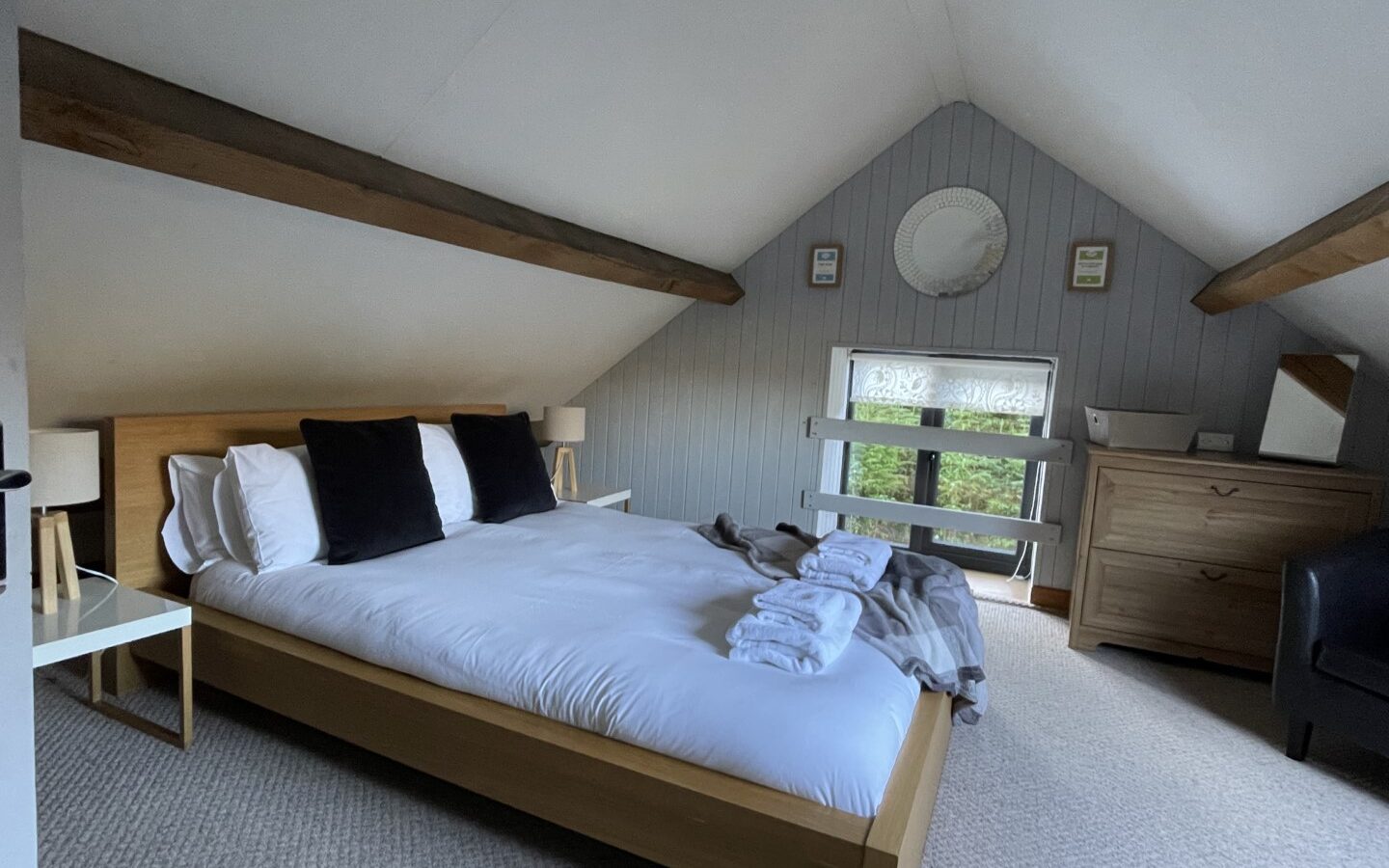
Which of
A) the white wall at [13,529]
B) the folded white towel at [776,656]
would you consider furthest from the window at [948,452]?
the white wall at [13,529]

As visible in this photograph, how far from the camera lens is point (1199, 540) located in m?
2.99

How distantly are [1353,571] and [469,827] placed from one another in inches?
109

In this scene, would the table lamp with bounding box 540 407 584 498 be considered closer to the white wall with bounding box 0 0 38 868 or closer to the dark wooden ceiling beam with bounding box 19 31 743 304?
the dark wooden ceiling beam with bounding box 19 31 743 304

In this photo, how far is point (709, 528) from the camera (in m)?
3.04

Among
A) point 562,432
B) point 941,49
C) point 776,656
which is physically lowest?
point 776,656

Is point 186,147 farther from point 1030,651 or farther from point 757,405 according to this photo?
point 1030,651

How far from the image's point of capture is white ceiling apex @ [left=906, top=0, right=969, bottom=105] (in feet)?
8.60

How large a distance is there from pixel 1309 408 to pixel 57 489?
4.28m

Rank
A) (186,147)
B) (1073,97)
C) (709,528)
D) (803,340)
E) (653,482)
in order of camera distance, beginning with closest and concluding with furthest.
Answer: (186,147) < (1073,97) < (709,528) < (803,340) < (653,482)

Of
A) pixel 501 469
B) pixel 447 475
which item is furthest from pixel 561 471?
pixel 447 475

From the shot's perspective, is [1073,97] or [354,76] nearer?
[354,76]

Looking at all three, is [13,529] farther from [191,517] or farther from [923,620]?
[923,620]

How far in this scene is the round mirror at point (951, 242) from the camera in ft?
12.1

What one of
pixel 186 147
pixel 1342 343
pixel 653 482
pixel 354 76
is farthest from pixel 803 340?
pixel 186 147
